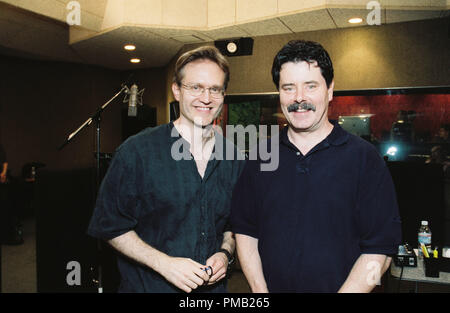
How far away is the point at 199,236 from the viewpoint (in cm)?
143

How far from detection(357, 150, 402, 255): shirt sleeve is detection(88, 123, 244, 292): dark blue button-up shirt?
60 centimetres

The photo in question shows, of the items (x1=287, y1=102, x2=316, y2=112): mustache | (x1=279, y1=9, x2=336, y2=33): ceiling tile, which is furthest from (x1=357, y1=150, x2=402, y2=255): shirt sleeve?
(x1=279, y1=9, x2=336, y2=33): ceiling tile

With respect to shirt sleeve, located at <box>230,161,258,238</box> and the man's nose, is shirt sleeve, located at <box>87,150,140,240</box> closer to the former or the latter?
shirt sleeve, located at <box>230,161,258,238</box>

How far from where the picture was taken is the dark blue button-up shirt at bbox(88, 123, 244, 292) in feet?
4.59

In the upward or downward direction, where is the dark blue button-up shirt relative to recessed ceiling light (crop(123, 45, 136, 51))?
downward

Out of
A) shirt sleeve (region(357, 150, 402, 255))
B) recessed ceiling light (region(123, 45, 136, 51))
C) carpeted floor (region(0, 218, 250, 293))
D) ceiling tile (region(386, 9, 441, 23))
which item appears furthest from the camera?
recessed ceiling light (region(123, 45, 136, 51))

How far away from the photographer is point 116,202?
1.40 meters

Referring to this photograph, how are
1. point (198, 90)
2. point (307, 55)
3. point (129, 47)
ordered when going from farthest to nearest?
point (129, 47) → point (198, 90) → point (307, 55)

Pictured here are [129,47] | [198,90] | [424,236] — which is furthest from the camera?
[129,47]

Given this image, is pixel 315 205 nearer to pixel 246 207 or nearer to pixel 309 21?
pixel 246 207

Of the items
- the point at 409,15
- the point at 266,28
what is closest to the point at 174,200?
the point at 266,28

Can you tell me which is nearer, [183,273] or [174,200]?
[183,273]

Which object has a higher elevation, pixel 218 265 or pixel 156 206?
pixel 156 206

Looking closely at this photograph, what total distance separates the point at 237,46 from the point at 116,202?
335cm
